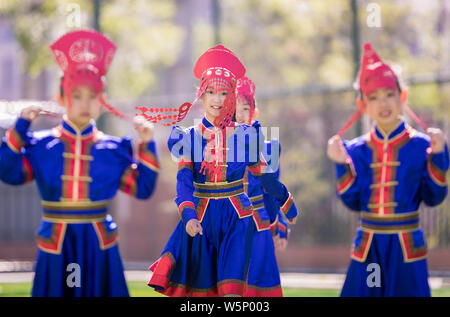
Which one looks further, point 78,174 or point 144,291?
point 144,291

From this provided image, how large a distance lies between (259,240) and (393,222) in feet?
3.52

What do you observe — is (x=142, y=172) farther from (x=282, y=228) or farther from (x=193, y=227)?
(x=193, y=227)

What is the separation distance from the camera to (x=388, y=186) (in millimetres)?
→ 4402

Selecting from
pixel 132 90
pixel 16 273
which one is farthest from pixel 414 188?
pixel 132 90

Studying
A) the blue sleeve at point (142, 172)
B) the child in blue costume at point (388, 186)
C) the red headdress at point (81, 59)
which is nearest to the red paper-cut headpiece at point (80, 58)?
the red headdress at point (81, 59)

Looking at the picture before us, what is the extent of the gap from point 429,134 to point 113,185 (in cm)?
198

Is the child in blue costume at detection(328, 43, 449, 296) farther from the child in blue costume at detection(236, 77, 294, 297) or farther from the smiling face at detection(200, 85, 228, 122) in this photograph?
the smiling face at detection(200, 85, 228, 122)

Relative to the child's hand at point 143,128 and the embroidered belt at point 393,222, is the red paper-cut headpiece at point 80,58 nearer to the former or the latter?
the child's hand at point 143,128

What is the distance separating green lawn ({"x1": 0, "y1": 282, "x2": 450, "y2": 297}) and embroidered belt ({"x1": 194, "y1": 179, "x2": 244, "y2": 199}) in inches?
82.3

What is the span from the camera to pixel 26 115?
427cm

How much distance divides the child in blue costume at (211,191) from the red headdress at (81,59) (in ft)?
2.68

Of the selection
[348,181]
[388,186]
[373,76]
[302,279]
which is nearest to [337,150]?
[348,181]

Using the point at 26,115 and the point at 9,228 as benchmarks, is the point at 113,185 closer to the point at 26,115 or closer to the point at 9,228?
the point at 26,115

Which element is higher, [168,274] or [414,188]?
[414,188]
